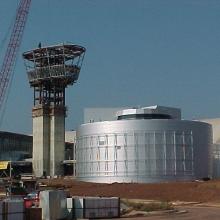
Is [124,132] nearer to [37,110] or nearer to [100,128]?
[100,128]

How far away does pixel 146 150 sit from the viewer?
131 metres

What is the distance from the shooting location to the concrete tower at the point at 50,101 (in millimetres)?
186250

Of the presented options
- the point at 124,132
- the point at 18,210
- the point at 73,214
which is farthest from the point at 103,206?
the point at 124,132

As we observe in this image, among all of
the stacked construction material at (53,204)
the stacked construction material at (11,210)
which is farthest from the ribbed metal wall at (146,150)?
the stacked construction material at (11,210)

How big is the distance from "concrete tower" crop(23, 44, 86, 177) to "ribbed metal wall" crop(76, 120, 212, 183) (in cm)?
5297

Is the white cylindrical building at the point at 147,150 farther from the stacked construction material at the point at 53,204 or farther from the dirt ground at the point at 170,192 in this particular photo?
the stacked construction material at the point at 53,204

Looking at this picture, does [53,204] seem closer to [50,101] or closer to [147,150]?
[147,150]

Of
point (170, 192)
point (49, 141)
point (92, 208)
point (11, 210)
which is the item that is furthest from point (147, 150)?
point (11, 210)

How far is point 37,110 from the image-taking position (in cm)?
19012

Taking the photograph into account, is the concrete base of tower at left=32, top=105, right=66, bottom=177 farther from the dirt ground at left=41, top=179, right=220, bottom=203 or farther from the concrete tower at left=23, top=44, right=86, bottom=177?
the dirt ground at left=41, top=179, right=220, bottom=203

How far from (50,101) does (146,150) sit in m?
71.3

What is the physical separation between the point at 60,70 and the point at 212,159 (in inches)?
2764

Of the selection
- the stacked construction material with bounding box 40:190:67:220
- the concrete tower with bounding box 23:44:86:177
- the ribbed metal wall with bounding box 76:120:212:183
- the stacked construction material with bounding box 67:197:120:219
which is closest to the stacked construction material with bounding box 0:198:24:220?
the stacked construction material with bounding box 40:190:67:220

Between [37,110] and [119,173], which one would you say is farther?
[37,110]
